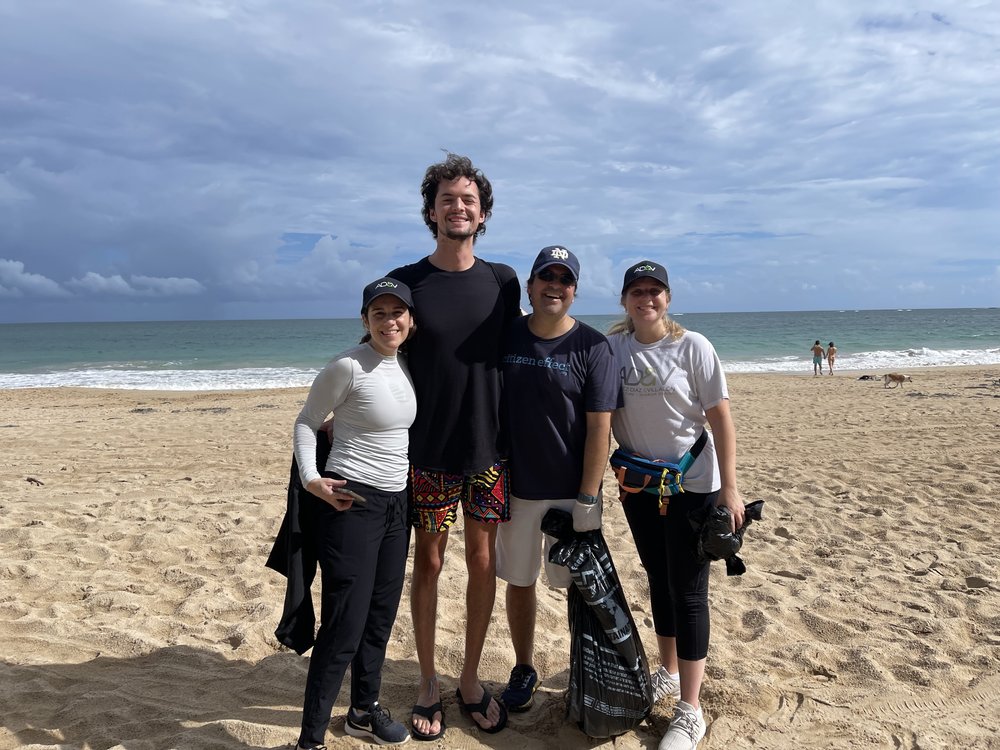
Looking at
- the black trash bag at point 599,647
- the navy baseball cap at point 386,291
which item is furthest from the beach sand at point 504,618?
the navy baseball cap at point 386,291

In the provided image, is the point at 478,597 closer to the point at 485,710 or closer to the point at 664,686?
the point at 485,710

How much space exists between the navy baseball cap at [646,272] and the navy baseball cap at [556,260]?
0.22 meters

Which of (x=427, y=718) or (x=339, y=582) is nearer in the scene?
(x=339, y=582)

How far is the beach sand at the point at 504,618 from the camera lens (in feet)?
9.48

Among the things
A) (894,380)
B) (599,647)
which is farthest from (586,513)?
(894,380)

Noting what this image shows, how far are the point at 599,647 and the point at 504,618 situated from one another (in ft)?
4.34

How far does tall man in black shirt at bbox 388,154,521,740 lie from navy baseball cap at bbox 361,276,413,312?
5.9 inches

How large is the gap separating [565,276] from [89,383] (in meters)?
27.0

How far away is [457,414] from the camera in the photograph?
2.75 m

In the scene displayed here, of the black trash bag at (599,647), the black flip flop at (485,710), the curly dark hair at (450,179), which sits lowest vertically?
the black flip flop at (485,710)

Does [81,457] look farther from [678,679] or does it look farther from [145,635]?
[678,679]

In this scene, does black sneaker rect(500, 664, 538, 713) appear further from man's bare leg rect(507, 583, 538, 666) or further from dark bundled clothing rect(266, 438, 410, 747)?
dark bundled clothing rect(266, 438, 410, 747)

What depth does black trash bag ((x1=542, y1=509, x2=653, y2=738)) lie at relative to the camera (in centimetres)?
277

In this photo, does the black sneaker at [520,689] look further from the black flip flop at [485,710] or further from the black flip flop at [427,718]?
the black flip flop at [427,718]
